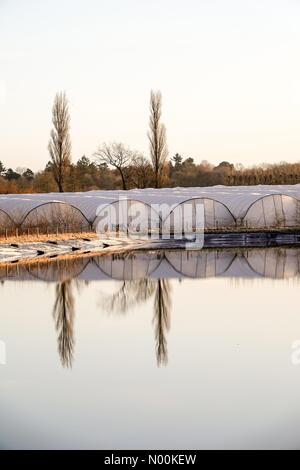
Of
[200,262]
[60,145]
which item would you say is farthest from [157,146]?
[200,262]

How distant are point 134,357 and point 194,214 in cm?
2495

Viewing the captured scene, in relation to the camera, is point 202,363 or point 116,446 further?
point 202,363

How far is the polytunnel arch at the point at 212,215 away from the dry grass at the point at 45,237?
416cm

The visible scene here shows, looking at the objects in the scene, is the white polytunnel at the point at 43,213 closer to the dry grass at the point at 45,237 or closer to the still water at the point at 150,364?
the dry grass at the point at 45,237

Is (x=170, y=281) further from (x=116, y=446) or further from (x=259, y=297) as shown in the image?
(x=116, y=446)

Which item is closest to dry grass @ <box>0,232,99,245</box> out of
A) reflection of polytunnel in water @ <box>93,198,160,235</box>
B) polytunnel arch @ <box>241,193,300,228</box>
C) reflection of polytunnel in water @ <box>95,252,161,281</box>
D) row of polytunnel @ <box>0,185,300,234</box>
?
reflection of polytunnel in water @ <box>93,198,160,235</box>

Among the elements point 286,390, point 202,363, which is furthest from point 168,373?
point 286,390

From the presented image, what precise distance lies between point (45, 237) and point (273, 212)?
34.3ft

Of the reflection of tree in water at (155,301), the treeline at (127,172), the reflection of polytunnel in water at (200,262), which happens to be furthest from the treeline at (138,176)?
the reflection of tree in water at (155,301)

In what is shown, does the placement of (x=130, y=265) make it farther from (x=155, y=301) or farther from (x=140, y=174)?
(x=140, y=174)

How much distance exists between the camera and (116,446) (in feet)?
21.6

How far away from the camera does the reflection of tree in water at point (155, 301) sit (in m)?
10.4

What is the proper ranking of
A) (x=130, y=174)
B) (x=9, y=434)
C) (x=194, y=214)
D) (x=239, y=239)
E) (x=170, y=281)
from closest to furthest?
(x=9, y=434) → (x=170, y=281) → (x=239, y=239) → (x=194, y=214) → (x=130, y=174)
